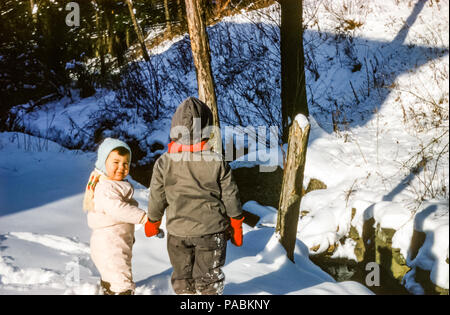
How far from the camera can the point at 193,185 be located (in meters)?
2.23

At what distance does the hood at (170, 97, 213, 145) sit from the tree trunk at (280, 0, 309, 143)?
152 inches

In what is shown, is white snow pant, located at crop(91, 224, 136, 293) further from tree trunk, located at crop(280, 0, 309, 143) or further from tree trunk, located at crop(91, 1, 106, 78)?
tree trunk, located at crop(91, 1, 106, 78)

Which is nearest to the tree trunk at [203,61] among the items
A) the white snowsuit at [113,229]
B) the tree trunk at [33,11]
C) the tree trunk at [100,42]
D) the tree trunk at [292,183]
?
the tree trunk at [292,183]

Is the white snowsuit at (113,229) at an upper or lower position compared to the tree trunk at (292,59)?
lower

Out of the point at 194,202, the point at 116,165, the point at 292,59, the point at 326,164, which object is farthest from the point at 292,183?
the point at 292,59

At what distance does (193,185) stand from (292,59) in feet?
13.5

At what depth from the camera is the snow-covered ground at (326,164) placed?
2.93 metres

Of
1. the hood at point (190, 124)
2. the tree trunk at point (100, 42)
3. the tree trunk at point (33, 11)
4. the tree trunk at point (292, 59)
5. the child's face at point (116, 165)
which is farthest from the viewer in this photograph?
the tree trunk at point (100, 42)

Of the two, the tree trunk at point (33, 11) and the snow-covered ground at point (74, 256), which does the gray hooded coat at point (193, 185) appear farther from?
the tree trunk at point (33, 11)

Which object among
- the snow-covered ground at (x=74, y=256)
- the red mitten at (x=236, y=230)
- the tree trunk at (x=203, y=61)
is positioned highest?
the tree trunk at (x=203, y=61)

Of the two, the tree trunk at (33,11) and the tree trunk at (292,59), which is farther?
the tree trunk at (33,11)

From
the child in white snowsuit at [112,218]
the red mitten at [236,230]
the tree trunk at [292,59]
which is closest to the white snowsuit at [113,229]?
the child in white snowsuit at [112,218]

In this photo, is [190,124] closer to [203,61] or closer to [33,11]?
[203,61]

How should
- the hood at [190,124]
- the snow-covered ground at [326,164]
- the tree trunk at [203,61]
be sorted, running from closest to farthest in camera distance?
the hood at [190,124], the snow-covered ground at [326,164], the tree trunk at [203,61]
